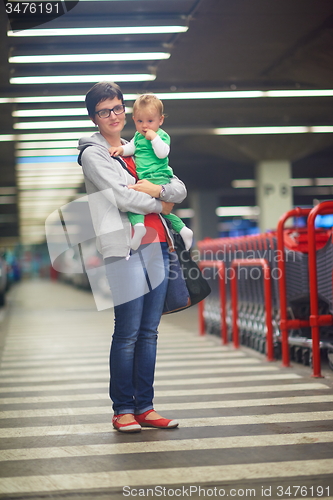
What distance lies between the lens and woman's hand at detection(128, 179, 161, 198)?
384cm

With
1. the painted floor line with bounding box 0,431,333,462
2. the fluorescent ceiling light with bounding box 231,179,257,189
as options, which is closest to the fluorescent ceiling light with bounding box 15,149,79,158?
the fluorescent ceiling light with bounding box 231,179,257,189

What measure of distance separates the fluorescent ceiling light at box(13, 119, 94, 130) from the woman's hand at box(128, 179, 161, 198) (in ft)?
34.1

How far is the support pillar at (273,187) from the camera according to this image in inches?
774

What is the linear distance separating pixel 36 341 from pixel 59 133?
6.38 meters

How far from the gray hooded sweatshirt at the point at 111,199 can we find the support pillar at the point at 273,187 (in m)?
15.9

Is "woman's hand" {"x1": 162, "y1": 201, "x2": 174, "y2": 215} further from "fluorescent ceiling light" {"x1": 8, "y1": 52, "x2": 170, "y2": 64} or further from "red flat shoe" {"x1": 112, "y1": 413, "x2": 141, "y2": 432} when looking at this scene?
"fluorescent ceiling light" {"x1": 8, "y1": 52, "x2": 170, "y2": 64}

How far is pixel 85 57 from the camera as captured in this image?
32.7 feet

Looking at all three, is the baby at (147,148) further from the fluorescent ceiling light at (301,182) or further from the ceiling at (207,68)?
the fluorescent ceiling light at (301,182)

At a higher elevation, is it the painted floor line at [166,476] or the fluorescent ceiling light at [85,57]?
the fluorescent ceiling light at [85,57]

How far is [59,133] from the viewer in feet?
49.5

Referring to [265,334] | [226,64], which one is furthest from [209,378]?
[226,64]

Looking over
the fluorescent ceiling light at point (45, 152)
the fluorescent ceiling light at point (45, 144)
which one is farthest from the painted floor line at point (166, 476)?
the fluorescent ceiling light at point (45, 152)

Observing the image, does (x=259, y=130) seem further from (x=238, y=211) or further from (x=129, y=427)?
(x=238, y=211)

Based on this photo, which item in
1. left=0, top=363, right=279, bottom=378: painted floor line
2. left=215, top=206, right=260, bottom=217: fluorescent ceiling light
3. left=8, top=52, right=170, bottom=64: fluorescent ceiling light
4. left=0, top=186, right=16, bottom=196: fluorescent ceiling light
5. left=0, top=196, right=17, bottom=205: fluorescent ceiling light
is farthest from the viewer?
left=215, top=206, right=260, bottom=217: fluorescent ceiling light
